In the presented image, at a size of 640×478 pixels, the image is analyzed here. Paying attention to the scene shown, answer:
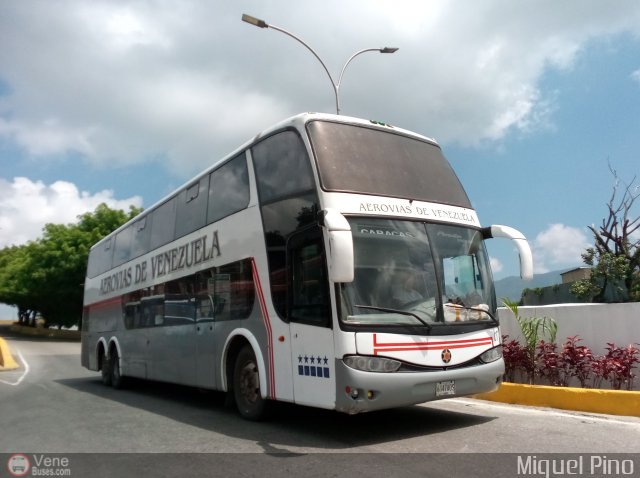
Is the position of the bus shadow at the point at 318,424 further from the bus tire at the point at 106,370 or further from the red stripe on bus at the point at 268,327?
the bus tire at the point at 106,370

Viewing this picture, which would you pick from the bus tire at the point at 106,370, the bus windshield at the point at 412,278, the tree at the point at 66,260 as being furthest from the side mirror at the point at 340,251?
the tree at the point at 66,260

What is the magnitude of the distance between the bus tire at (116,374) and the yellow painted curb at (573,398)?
8.51 m

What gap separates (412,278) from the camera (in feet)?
21.6

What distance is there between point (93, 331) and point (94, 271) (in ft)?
5.68

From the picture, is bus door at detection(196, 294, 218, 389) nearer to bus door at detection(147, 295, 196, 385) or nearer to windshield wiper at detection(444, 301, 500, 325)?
bus door at detection(147, 295, 196, 385)

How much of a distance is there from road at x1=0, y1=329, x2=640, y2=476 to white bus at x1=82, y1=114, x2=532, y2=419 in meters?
0.45

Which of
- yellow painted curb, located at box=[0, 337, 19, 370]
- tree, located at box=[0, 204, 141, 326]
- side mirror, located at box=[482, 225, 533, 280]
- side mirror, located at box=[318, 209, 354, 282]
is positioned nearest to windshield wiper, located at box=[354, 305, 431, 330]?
side mirror, located at box=[318, 209, 354, 282]

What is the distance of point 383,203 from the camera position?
6852 millimetres

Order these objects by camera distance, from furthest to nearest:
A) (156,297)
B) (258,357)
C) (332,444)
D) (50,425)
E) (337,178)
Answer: (156,297)
(50,425)
(258,357)
(337,178)
(332,444)

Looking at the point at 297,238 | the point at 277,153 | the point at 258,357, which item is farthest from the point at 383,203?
the point at 258,357

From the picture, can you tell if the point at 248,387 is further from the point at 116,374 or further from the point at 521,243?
the point at 116,374

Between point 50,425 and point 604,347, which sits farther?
point 604,347

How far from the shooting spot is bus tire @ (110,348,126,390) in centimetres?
1372

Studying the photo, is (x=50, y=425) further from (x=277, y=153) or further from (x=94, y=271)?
(x=94, y=271)
